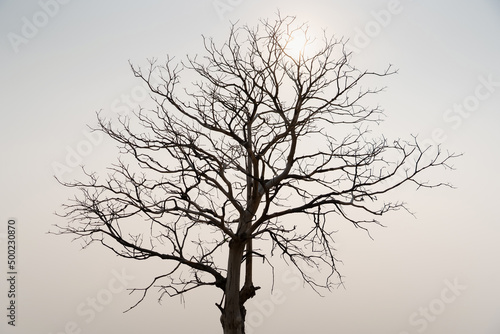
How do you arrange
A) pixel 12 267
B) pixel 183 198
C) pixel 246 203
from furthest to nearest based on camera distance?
1. pixel 12 267
2. pixel 246 203
3. pixel 183 198

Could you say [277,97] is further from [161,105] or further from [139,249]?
[139,249]

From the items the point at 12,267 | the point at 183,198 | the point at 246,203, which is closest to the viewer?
the point at 183,198

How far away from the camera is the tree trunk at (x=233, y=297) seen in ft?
15.3

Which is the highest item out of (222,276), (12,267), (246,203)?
(12,267)

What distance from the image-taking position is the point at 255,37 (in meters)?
4.80

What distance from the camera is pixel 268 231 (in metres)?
4.84

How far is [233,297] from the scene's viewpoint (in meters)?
4.68

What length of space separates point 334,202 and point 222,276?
1.01 meters

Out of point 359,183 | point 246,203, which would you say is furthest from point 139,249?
point 359,183

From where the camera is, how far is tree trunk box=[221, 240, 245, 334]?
4648mm

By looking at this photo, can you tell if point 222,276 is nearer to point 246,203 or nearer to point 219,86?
point 246,203

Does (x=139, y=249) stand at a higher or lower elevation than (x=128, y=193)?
lower

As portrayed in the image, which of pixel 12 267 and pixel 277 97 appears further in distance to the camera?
pixel 12 267

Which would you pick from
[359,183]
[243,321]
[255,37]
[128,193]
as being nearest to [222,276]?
[243,321]
